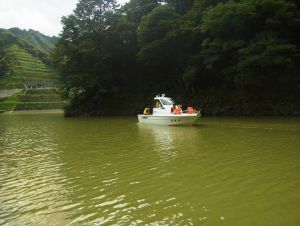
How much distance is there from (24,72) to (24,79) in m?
9.04

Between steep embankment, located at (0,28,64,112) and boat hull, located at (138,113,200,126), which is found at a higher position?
steep embankment, located at (0,28,64,112)

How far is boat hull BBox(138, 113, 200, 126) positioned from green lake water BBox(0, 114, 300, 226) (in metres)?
9.75

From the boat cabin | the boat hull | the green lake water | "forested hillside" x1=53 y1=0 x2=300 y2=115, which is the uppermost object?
"forested hillside" x1=53 y1=0 x2=300 y2=115

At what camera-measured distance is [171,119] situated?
29.2 meters

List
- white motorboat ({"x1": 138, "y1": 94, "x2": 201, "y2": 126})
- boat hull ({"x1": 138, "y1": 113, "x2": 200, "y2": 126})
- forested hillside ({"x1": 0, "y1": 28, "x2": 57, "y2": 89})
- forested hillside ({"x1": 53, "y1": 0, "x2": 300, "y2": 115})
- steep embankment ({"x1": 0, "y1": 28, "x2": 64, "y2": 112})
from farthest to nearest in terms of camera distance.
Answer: forested hillside ({"x1": 0, "y1": 28, "x2": 57, "y2": 89}) → steep embankment ({"x1": 0, "y1": 28, "x2": 64, "y2": 112}) → forested hillside ({"x1": 53, "y1": 0, "x2": 300, "y2": 115}) → white motorboat ({"x1": 138, "y1": 94, "x2": 201, "y2": 126}) → boat hull ({"x1": 138, "y1": 113, "x2": 200, "y2": 126})

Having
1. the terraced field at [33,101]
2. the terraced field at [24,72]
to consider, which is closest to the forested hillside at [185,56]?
the terraced field at [33,101]

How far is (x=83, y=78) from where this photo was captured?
49.6 metres

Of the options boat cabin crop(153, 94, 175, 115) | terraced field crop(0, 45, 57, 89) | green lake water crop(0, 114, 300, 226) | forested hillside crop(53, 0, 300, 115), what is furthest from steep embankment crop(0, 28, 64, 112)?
green lake water crop(0, 114, 300, 226)

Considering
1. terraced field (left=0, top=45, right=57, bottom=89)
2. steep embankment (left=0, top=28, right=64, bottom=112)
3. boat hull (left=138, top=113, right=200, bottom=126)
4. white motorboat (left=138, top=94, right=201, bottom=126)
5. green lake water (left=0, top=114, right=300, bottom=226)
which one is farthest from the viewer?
terraced field (left=0, top=45, right=57, bottom=89)

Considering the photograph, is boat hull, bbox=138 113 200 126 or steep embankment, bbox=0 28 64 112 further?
steep embankment, bbox=0 28 64 112

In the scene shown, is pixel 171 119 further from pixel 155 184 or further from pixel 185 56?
pixel 155 184

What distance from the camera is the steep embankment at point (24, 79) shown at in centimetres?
8138

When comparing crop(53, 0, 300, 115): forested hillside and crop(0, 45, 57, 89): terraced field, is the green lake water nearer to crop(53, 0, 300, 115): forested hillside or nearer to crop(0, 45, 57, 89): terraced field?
crop(53, 0, 300, 115): forested hillside

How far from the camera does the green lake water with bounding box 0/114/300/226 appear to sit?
771 centimetres
